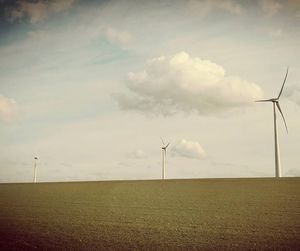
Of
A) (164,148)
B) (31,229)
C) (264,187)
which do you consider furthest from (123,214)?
(164,148)

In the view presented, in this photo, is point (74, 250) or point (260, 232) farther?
point (260, 232)

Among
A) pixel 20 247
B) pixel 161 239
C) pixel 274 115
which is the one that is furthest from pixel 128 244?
pixel 274 115

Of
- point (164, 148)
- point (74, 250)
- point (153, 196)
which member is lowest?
point (74, 250)

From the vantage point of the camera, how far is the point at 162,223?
2328 centimetres

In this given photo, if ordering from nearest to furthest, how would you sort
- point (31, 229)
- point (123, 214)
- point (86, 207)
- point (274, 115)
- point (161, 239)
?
point (161, 239) → point (31, 229) → point (123, 214) → point (86, 207) → point (274, 115)

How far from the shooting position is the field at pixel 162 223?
18234mm

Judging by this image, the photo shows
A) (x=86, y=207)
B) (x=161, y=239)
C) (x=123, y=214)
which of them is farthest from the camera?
(x=86, y=207)

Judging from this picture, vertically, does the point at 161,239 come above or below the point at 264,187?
below

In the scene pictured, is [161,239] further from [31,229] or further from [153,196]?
[153,196]

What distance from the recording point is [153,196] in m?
38.1

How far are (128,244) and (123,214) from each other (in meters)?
9.14

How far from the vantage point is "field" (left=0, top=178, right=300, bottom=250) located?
18.2m

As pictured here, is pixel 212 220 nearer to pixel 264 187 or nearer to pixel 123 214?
pixel 123 214

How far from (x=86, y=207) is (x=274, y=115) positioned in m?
26.3
